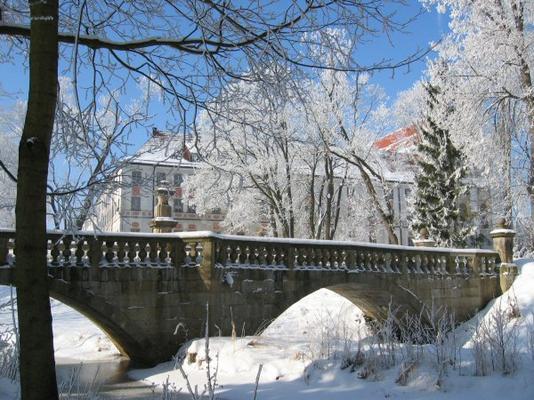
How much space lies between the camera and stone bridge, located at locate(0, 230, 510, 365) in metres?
10.7

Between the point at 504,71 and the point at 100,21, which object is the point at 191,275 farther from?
the point at 504,71

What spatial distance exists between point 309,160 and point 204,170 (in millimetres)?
4945

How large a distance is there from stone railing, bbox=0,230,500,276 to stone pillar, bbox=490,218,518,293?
58 cm

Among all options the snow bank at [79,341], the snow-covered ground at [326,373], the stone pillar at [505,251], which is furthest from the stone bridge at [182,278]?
the stone pillar at [505,251]

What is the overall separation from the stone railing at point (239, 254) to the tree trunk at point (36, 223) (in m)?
4.46

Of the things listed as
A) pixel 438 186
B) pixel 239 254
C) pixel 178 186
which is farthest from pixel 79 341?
pixel 438 186

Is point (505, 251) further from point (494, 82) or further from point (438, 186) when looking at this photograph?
point (438, 186)

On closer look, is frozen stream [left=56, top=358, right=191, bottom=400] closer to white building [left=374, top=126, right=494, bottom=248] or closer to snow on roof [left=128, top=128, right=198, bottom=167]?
snow on roof [left=128, top=128, right=198, bottom=167]

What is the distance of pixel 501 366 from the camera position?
19.4 ft

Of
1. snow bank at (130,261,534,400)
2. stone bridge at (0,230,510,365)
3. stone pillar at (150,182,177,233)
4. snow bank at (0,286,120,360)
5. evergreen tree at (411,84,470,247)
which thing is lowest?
snow bank at (0,286,120,360)

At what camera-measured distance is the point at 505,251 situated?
1839 centimetres

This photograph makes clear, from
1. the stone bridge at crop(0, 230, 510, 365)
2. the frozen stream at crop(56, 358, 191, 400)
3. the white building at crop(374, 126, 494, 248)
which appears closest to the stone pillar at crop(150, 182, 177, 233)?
the stone bridge at crop(0, 230, 510, 365)

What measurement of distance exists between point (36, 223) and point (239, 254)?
926cm

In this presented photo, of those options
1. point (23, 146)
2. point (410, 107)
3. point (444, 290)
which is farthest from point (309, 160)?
point (23, 146)
